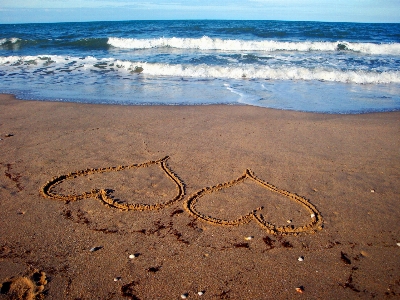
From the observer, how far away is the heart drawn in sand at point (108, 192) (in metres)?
3.42

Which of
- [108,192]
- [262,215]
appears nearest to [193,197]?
[262,215]

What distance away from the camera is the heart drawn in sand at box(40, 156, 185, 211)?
11.2ft

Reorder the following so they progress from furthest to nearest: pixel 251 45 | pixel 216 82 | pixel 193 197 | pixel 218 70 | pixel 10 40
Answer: pixel 10 40 < pixel 251 45 < pixel 218 70 < pixel 216 82 < pixel 193 197

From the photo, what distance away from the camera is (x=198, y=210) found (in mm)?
3367

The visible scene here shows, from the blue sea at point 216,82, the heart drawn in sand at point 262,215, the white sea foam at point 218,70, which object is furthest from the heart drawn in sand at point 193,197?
the white sea foam at point 218,70

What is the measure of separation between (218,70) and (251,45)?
8882 mm

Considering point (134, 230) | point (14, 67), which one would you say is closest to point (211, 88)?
point (134, 230)

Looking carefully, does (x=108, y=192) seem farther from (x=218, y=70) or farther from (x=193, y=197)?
(x=218, y=70)

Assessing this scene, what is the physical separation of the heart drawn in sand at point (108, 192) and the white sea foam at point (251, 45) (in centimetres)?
1561

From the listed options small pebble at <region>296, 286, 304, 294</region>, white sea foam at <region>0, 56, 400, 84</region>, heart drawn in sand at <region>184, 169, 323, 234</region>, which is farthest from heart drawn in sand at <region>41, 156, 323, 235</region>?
white sea foam at <region>0, 56, 400, 84</region>

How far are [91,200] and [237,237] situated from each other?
1.67 m

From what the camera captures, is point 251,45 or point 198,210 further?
point 251,45

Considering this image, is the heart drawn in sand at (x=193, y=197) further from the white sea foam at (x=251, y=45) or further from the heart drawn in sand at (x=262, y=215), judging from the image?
the white sea foam at (x=251, y=45)

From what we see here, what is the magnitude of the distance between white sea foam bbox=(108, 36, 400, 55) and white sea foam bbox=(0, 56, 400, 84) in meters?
7.40
